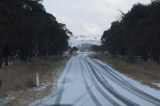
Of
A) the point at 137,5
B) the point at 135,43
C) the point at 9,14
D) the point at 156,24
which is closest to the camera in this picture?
the point at 9,14

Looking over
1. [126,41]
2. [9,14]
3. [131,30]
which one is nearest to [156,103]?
[9,14]

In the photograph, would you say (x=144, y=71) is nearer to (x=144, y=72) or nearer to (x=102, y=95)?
(x=144, y=72)

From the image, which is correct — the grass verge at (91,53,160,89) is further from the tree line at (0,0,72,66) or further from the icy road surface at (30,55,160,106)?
the tree line at (0,0,72,66)

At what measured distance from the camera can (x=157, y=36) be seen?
70.9 meters

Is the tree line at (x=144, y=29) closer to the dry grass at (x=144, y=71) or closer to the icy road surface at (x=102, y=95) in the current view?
the dry grass at (x=144, y=71)

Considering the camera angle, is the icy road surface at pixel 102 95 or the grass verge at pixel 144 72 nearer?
the icy road surface at pixel 102 95

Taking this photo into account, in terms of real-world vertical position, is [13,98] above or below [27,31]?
below

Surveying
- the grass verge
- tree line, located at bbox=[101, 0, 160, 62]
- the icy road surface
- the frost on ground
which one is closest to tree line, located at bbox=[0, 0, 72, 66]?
the grass verge

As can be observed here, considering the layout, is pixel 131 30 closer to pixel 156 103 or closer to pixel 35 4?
pixel 35 4

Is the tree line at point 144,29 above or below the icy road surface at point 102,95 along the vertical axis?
above

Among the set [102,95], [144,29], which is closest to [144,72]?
[144,29]

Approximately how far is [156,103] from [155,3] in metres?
50.8

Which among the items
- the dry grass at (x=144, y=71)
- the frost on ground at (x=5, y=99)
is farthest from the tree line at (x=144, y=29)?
the frost on ground at (x=5, y=99)

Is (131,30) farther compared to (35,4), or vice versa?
(131,30)
